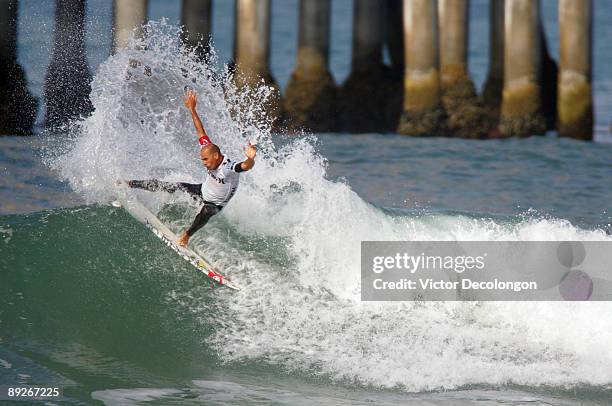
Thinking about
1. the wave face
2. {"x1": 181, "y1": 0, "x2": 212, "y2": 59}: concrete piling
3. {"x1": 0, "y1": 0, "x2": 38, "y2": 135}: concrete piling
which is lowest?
the wave face

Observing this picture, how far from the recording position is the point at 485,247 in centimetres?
1176

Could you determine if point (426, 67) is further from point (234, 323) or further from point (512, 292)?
point (234, 323)

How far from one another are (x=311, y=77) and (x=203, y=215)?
10364 millimetres

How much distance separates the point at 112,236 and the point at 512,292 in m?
4.40

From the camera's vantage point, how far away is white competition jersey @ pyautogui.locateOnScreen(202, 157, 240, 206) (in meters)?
10.7

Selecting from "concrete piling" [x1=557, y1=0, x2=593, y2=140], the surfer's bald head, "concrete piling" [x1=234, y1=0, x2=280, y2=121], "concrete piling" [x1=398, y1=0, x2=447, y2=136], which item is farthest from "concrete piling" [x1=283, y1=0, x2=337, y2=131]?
the surfer's bald head

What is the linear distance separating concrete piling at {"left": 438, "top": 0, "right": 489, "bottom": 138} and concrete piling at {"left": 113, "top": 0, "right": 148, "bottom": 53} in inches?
231

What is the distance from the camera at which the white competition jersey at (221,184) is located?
10.7 meters

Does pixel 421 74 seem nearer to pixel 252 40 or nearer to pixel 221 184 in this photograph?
pixel 252 40

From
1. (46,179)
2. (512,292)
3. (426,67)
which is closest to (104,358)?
(512,292)

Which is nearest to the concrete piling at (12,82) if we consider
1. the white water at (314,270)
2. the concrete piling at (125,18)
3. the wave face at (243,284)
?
the concrete piling at (125,18)

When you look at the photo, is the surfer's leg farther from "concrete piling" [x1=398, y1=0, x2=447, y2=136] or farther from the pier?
"concrete piling" [x1=398, y1=0, x2=447, y2=136]

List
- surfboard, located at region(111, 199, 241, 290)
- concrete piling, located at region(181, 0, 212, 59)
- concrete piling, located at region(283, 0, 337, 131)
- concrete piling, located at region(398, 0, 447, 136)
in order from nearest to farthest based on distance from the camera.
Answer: surfboard, located at region(111, 199, 241, 290) → concrete piling, located at region(398, 0, 447, 136) → concrete piling, located at region(181, 0, 212, 59) → concrete piling, located at region(283, 0, 337, 131)

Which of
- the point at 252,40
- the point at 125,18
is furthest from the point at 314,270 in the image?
the point at 252,40
